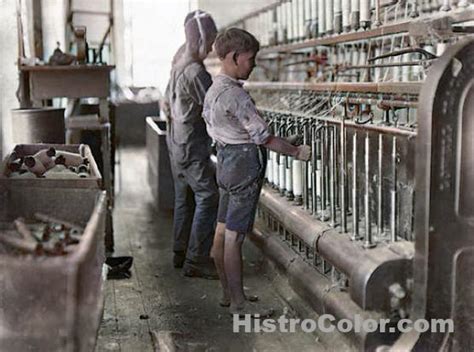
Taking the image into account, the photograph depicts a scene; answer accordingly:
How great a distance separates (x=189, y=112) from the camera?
3793 millimetres

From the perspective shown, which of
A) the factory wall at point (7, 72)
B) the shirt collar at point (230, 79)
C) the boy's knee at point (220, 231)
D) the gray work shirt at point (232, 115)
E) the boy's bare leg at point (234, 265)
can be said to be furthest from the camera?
the factory wall at point (7, 72)

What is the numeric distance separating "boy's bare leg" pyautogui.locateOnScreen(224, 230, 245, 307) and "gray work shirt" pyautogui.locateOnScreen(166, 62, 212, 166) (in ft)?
2.60

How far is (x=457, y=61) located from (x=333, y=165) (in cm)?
93

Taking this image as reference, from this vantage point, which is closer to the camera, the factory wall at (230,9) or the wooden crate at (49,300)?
the wooden crate at (49,300)

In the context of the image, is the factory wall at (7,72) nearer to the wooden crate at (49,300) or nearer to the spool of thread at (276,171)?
the spool of thread at (276,171)

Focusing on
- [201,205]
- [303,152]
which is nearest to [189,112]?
[201,205]

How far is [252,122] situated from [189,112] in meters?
0.93

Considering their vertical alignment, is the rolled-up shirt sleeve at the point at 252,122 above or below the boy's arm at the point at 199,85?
below

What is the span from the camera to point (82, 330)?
190 centimetres

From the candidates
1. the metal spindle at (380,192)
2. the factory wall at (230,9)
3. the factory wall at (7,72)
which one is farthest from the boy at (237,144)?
the factory wall at (230,9)

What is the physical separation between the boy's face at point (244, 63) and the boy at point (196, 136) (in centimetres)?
68

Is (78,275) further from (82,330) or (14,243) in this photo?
(14,243)

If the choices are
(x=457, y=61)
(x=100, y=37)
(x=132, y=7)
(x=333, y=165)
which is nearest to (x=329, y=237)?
(x=333, y=165)

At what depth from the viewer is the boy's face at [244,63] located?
305cm
